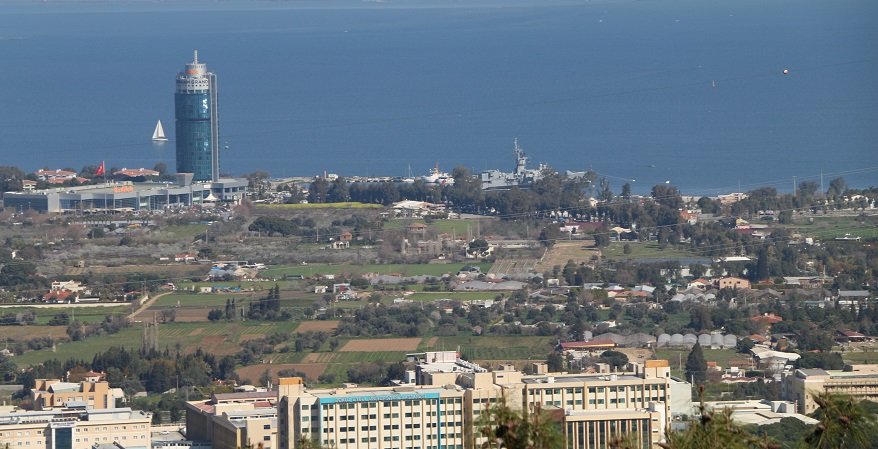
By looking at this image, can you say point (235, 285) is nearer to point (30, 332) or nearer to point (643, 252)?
point (30, 332)

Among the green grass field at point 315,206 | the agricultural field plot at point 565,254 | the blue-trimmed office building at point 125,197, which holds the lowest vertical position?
the agricultural field plot at point 565,254

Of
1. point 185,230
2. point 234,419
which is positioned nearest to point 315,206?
point 185,230

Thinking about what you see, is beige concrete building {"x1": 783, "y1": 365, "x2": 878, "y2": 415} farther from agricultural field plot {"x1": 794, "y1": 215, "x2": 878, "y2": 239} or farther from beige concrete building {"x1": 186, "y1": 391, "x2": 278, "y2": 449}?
agricultural field plot {"x1": 794, "y1": 215, "x2": 878, "y2": 239}

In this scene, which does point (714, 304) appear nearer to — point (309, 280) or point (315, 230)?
point (309, 280)

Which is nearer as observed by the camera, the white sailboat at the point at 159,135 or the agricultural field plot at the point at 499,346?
the agricultural field plot at the point at 499,346

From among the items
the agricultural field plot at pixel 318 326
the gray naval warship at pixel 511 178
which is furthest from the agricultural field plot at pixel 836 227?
the agricultural field plot at pixel 318 326

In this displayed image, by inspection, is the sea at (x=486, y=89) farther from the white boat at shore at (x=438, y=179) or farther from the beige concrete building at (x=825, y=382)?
the beige concrete building at (x=825, y=382)

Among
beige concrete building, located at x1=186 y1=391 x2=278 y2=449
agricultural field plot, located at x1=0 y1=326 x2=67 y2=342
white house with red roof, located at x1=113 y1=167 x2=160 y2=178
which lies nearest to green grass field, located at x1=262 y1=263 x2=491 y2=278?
agricultural field plot, located at x1=0 y1=326 x2=67 y2=342
